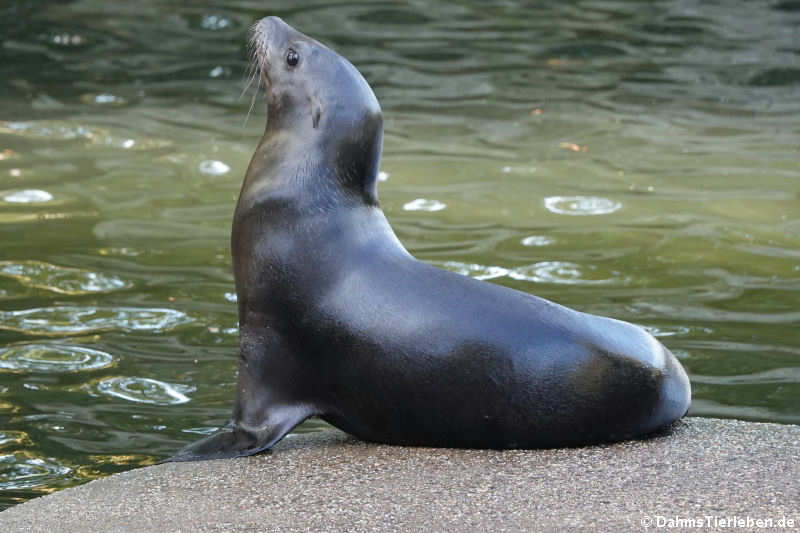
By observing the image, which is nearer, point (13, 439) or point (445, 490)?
point (445, 490)

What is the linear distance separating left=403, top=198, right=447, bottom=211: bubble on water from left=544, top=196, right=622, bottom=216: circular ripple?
0.64 meters

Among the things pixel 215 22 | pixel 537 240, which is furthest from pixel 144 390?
pixel 215 22

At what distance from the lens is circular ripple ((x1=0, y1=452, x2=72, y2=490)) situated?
4.12 meters

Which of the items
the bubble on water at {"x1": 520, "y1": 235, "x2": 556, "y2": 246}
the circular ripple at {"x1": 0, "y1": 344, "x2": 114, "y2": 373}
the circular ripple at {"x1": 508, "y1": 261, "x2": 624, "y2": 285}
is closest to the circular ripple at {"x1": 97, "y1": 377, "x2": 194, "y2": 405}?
the circular ripple at {"x1": 0, "y1": 344, "x2": 114, "y2": 373}

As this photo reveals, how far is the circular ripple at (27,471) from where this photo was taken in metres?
4.12

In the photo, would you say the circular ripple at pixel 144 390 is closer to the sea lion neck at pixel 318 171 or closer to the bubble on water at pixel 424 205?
the sea lion neck at pixel 318 171

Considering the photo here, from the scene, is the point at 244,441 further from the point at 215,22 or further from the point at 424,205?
the point at 215,22

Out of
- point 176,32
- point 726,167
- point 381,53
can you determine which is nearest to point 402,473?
point 726,167

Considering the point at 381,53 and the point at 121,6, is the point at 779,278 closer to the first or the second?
the point at 381,53

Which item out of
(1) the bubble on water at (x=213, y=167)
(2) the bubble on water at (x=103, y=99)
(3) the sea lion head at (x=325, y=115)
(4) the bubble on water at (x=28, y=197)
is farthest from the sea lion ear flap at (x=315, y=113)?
(2) the bubble on water at (x=103, y=99)

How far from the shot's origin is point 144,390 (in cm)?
502

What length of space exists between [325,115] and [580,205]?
Result: 4.18m

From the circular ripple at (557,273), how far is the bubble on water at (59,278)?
1.91m

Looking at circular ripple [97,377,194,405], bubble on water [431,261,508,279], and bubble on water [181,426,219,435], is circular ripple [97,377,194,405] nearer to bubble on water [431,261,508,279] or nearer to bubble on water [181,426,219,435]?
bubble on water [181,426,219,435]
